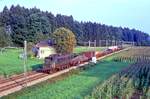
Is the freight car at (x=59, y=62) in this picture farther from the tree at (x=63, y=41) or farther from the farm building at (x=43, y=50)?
the tree at (x=63, y=41)

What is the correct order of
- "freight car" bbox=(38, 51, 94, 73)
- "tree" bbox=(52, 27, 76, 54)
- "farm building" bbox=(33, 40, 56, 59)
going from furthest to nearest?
"tree" bbox=(52, 27, 76, 54), "farm building" bbox=(33, 40, 56, 59), "freight car" bbox=(38, 51, 94, 73)

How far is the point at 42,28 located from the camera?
10869 cm

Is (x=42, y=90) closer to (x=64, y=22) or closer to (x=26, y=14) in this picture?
(x=26, y=14)

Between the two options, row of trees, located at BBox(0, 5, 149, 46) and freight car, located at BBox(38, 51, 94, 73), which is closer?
freight car, located at BBox(38, 51, 94, 73)

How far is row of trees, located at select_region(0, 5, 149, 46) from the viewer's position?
98.2 m

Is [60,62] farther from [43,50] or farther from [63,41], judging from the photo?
[63,41]

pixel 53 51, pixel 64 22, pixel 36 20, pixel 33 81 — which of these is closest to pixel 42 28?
pixel 36 20

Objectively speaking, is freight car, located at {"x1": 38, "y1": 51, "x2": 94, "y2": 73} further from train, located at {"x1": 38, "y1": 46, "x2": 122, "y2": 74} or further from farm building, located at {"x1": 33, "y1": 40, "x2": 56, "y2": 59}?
farm building, located at {"x1": 33, "y1": 40, "x2": 56, "y2": 59}

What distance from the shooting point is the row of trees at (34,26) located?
98.2m

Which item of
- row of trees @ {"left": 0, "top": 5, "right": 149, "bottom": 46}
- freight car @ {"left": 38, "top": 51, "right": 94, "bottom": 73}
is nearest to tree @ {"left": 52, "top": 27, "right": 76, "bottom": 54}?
row of trees @ {"left": 0, "top": 5, "right": 149, "bottom": 46}

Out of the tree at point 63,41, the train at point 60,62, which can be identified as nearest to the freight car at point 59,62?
the train at point 60,62

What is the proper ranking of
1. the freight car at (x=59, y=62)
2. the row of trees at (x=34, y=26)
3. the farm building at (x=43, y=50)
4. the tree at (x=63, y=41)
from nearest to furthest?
the freight car at (x=59, y=62)
the farm building at (x=43, y=50)
the tree at (x=63, y=41)
the row of trees at (x=34, y=26)

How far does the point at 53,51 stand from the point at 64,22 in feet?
199

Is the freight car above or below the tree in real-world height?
below
